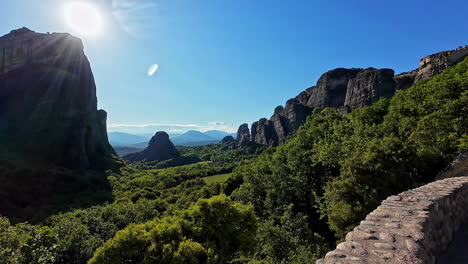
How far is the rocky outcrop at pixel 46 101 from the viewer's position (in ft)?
261

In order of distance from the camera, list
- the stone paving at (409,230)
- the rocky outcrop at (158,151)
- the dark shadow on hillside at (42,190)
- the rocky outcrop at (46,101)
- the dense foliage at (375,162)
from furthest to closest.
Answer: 1. the rocky outcrop at (158,151)
2. the rocky outcrop at (46,101)
3. the dark shadow on hillside at (42,190)
4. the dense foliage at (375,162)
5. the stone paving at (409,230)

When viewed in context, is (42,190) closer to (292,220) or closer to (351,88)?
(292,220)

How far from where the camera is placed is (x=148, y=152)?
17038 centimetres

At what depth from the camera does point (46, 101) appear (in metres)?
87.1

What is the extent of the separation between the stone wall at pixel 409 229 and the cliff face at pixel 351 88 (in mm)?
69135

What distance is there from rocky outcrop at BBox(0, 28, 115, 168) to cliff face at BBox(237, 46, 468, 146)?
322 ft

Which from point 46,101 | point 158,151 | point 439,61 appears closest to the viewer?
point 439,61

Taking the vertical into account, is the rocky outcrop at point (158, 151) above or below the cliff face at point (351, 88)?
below

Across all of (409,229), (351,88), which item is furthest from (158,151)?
(409,229)

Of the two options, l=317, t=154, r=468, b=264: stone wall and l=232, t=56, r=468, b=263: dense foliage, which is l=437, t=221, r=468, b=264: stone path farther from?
l=232, t=56, r=468, b=263: dense foliage

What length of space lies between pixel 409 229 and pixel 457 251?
2.26m

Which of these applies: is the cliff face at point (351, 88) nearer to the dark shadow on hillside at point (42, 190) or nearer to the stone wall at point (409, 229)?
the stone wall at point (409, 229)

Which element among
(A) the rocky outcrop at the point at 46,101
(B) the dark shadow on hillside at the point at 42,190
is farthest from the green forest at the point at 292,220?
(A) the rocky outcrop at the point at 46,101

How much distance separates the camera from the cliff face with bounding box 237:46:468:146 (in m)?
58.7
